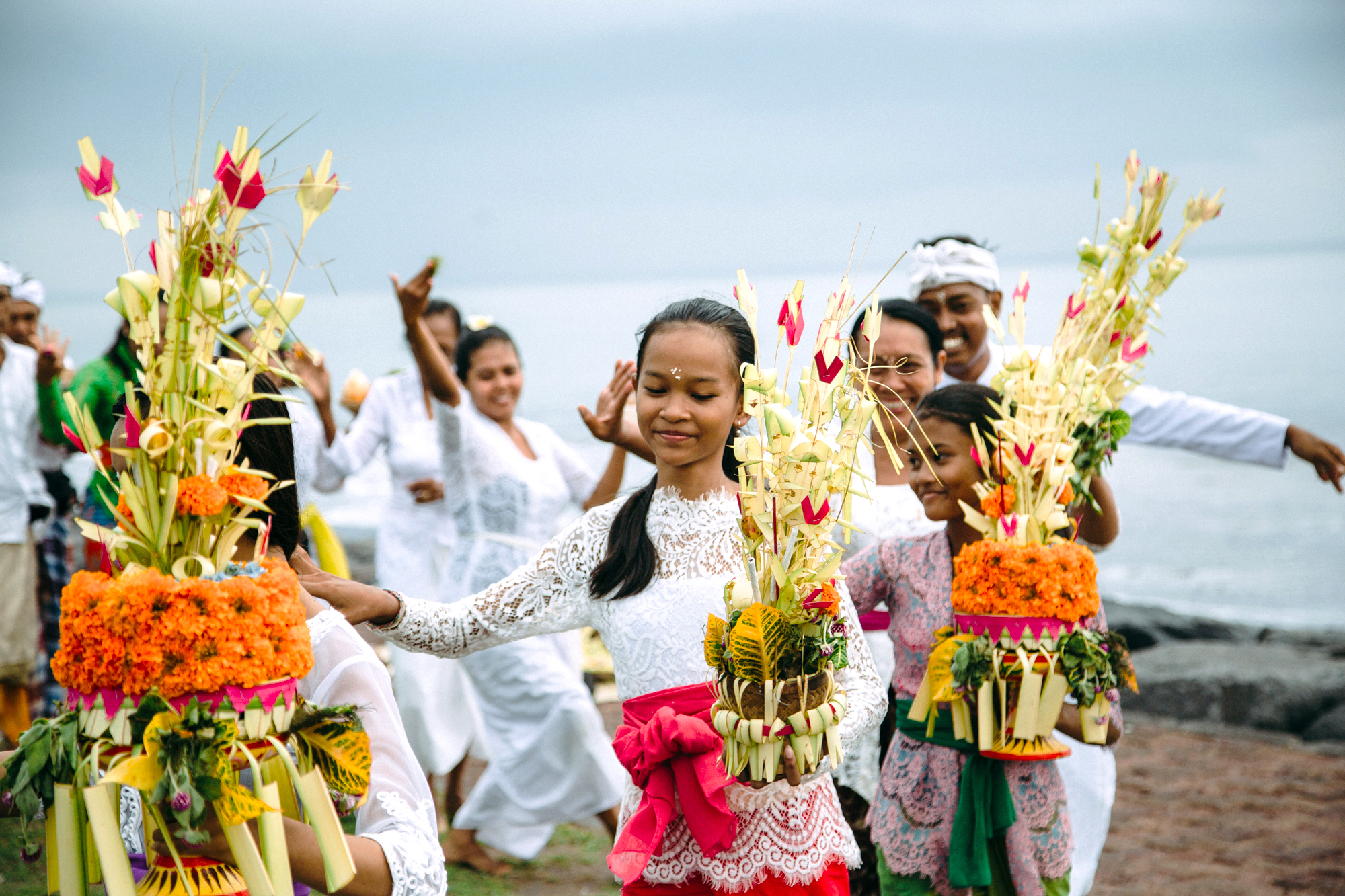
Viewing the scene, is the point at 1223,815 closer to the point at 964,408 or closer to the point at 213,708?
the point at 964,408

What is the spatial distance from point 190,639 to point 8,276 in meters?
6.84

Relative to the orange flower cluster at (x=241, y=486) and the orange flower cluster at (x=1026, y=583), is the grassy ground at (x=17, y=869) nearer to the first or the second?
the orange flower cluster at (x=241, y=486)

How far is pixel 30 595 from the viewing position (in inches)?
270

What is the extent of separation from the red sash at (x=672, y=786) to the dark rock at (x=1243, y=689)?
7.29 metres

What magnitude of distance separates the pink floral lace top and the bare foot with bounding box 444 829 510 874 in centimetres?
247

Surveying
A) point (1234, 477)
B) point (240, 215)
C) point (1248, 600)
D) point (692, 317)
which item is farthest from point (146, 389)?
point (1234, 477)

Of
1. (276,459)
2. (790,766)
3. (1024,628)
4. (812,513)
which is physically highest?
(276,459)

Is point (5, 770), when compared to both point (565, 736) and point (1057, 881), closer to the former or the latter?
point (1057, 881)

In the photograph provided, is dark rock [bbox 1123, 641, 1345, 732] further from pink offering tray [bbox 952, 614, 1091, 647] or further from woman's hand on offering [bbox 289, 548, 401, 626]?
woman's hand on offering [bbox 289, 548, 401, 626]

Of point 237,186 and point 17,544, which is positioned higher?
point 237,186

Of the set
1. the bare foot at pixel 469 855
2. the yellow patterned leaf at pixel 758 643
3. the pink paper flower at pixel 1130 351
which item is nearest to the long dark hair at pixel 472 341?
the bare foot at pixel 469 855

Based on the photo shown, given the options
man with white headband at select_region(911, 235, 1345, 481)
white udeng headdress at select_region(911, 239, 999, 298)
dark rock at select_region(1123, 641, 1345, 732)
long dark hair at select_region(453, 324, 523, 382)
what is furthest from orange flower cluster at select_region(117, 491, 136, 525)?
dark rock at select_region(1123, 641, 1345, 732)

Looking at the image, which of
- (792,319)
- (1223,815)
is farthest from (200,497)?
(1223,815)

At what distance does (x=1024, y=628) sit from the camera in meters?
3.34
